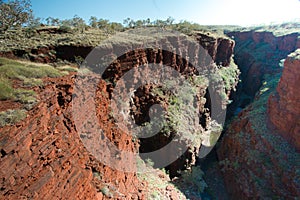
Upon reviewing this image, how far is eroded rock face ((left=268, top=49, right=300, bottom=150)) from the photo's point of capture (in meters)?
12.8

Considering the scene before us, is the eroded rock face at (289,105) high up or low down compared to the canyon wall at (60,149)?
down

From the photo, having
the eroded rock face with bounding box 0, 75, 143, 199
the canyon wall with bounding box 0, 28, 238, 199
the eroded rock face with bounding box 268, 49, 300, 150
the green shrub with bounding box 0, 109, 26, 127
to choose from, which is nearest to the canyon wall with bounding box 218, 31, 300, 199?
the eroded rock face with bounding box 268, 49, 300, 150

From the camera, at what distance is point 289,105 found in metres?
13.4

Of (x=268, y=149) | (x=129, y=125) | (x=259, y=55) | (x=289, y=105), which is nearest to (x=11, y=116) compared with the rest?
(x=129, y=125)

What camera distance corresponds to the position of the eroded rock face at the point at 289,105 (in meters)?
12.8

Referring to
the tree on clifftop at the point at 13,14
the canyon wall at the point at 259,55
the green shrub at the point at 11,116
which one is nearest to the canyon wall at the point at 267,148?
the canyon wall at the point at 259,55

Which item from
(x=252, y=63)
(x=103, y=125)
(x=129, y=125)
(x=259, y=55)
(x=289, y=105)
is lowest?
(x=252, y=63)

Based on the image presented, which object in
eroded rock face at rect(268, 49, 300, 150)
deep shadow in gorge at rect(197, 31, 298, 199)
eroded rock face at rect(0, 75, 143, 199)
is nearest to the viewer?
eroded rock face at rect(0, 75, 143, 199)

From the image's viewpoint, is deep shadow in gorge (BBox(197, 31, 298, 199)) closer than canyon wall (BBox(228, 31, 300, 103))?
Yes

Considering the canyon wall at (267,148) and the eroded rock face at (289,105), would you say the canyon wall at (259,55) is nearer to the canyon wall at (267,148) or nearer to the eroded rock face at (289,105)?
the canyon wall at (267,148)

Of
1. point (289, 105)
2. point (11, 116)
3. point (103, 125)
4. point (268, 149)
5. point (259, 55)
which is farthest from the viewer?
point (259, 55)

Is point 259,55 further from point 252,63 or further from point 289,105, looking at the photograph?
point 289,105

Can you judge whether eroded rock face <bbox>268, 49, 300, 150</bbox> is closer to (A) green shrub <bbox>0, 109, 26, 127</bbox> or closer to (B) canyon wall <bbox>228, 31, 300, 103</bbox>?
(B) canyon wall <bbox>228, 31, 300, 103</bbox>

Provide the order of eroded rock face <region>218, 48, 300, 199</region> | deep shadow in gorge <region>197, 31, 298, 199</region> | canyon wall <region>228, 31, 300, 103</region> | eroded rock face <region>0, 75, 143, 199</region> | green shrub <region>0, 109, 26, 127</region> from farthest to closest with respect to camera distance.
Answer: canyon wall <region>228, 31, 300, 103</region>
deep shadow in gorge <region>197, 31, 298, 199</region>
eroded rock face <region>218, 48, 300, 199</region>
green shrub <region>0, 109, 26, 127</region>
eroded rock face <region>0, 75, 143, 199</region>
